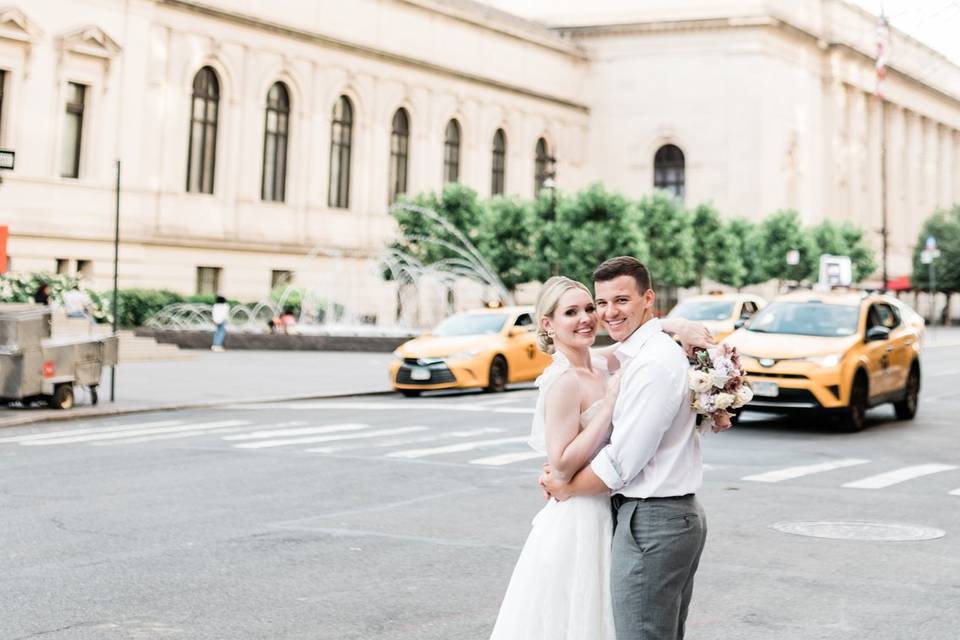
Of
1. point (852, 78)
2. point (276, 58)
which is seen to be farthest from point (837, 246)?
point (276, 58)

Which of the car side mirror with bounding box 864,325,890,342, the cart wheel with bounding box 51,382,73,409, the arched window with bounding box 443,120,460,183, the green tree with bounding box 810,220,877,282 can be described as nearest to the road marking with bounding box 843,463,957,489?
the car side mirror with bounding box 864,325,890,342

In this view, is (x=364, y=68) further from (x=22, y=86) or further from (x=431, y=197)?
(x=22, y=86)

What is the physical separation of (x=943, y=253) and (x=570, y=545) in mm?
80423

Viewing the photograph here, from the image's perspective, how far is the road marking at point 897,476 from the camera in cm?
1260

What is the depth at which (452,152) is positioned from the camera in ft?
203

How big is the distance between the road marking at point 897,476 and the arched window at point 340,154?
141 ft

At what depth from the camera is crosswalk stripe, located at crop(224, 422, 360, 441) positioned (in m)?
16.5

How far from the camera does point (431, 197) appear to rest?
51.2 meters

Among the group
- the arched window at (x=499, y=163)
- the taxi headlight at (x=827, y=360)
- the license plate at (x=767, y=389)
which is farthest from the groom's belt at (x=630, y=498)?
the arched window at (x=499, y=163)

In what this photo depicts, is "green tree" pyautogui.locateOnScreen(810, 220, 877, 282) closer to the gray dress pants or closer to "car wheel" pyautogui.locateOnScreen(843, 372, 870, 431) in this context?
"car wheel" pyautogui.locateOnScreen(843, 372, 870, 431)

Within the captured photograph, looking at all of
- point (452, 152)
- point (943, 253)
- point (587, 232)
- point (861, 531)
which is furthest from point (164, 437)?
point (943, 253)

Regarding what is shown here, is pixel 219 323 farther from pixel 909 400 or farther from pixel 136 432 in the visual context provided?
pixel 909 400

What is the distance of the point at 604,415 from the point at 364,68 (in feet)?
175

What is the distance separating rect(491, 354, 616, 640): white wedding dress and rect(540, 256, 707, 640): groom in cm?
6
